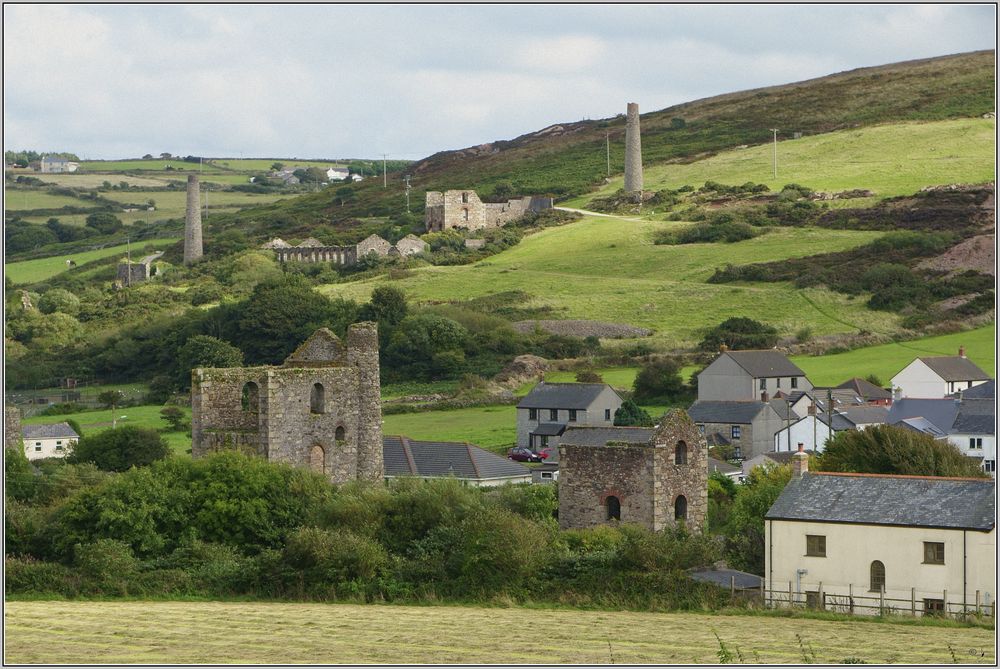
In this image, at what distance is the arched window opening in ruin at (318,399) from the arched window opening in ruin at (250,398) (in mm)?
1295

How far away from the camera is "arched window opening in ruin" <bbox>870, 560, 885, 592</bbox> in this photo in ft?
102

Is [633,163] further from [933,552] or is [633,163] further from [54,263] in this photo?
[933,552]

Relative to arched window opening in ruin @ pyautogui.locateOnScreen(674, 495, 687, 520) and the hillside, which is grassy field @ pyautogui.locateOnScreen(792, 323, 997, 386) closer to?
arched window opening in ruin @ pyautogui.locateOnScreen(674, 495, 687, 520)

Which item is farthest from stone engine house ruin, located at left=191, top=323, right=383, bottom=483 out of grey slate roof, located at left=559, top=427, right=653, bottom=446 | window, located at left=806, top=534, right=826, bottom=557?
window, located at left=806, top=534, right=826, bottom=557

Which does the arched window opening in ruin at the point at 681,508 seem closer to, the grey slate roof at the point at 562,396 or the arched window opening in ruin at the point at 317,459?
the arched window opening in ruin at the point at 317,459

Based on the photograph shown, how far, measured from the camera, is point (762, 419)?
60.3 m

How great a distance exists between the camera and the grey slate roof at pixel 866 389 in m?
66.6

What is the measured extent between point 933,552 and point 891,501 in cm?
151

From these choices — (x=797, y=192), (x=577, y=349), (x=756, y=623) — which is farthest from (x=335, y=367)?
(x=797, y=192)

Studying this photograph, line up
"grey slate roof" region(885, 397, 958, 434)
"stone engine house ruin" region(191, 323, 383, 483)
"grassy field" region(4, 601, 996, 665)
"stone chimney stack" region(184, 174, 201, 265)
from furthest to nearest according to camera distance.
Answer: "stone chimney stack" region(184, 174, 201, 265) → "grey slate roof" region(885, 397, 958, 434) → "stone engine house ruin" region(191, 323, 383, 483) → "grassy field" region(4, 601, 996, 665)

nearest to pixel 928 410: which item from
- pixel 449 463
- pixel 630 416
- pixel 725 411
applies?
pixel 725 411

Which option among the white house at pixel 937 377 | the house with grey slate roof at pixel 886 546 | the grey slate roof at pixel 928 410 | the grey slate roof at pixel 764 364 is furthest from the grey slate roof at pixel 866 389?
the house with grey slate roof at pixel 886 546

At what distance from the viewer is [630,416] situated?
60.2 metres

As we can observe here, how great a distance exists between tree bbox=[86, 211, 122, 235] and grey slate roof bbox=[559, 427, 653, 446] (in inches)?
5373
